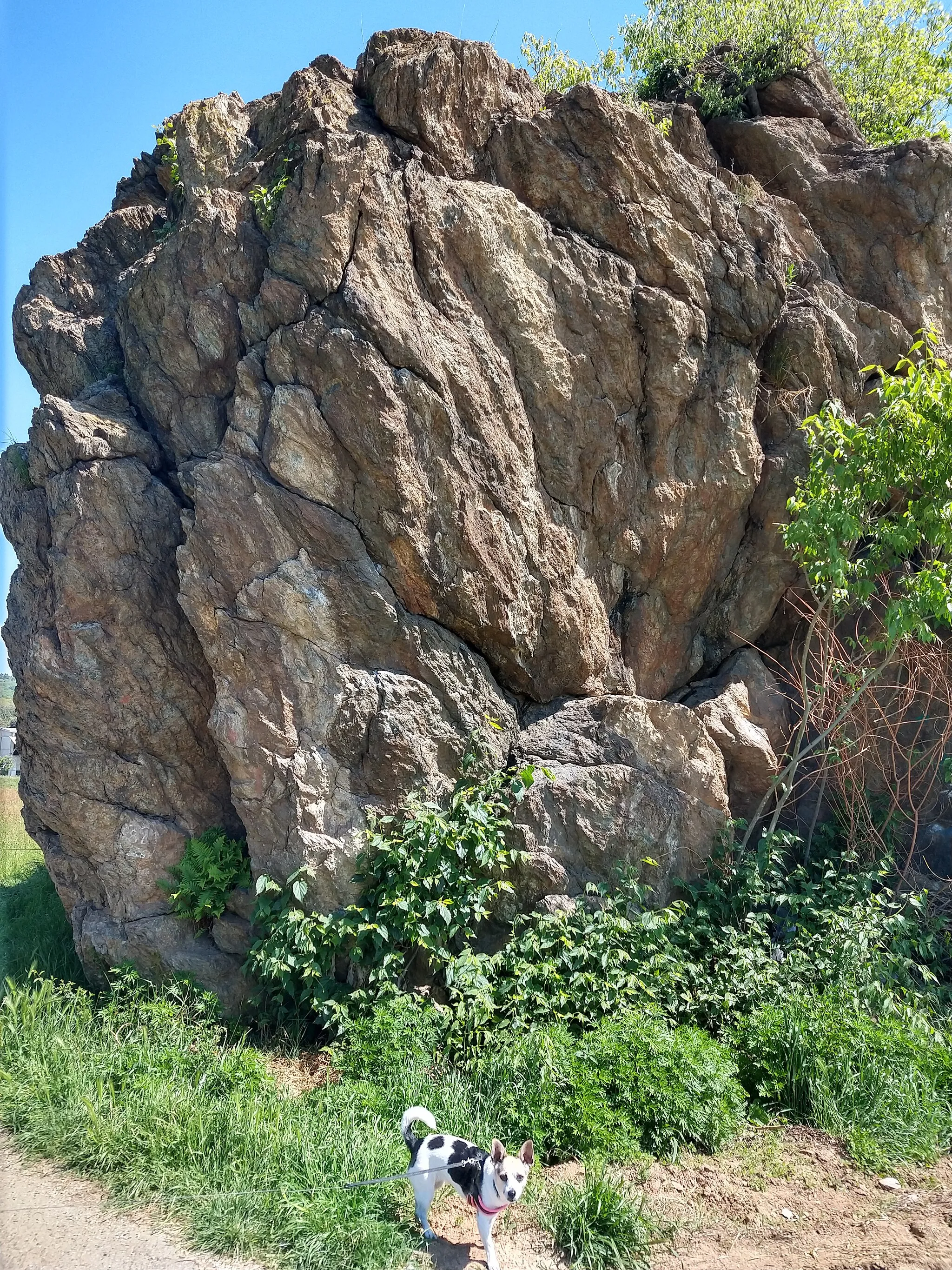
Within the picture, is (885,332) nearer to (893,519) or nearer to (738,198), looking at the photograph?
(738,198)

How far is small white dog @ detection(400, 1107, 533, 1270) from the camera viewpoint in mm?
3559

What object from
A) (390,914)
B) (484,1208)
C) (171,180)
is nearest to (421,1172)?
(484,1208)

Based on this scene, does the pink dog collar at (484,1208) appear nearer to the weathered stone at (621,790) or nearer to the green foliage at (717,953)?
the green foliage at (717,953)

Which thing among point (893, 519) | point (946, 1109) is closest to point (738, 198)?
point (893, 519)

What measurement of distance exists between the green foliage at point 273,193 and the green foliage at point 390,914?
16.0 ft

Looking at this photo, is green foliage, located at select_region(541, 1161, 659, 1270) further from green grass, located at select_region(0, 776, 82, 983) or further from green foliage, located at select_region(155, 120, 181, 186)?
green foliage, located at select_region(155, 120, 181, 186)

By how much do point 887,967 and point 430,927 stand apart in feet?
10.6

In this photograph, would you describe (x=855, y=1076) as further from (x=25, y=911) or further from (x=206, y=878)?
(x=25, y=911)

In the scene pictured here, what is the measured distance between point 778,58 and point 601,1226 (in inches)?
431

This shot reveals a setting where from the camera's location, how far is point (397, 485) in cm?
643

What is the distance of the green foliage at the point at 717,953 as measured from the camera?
557 cm

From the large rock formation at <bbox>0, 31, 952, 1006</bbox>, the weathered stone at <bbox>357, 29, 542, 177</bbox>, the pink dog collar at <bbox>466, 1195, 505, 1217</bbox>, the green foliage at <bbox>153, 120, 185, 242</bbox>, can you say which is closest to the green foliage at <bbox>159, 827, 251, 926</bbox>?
the large rock formation at <bbox>0, 31, 952, 1006</bbox>

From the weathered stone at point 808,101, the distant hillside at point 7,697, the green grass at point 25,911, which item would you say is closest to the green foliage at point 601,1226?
the green grass at point 25,911

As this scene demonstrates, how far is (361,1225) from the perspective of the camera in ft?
12.6
